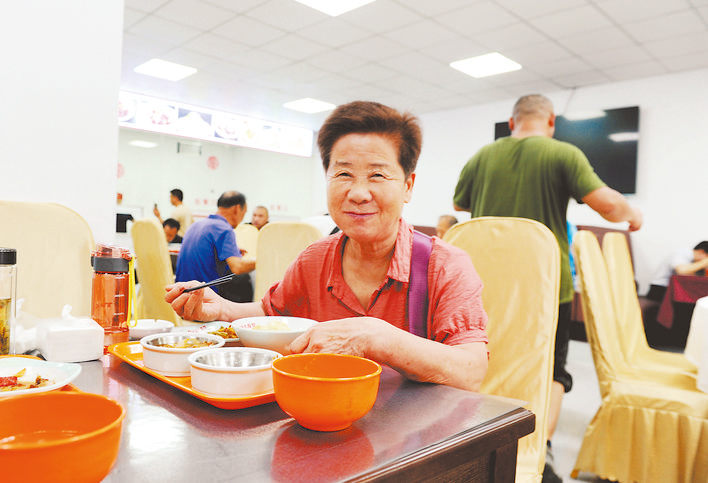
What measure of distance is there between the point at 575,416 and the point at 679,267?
9.78ft

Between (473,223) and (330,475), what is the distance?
1.09 m

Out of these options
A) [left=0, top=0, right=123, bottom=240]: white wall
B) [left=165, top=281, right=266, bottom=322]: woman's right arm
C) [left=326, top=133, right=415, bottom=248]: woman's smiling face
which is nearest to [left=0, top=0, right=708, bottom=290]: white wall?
[left=0, top=0, right=123, bottom=240]: white wall

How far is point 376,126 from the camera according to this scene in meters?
1.25

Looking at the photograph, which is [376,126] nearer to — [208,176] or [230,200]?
[230,200]

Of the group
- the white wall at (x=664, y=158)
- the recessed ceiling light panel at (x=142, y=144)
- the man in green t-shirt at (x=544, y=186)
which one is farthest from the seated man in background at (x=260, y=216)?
the man in green t-shirt at (x=544, y=186)

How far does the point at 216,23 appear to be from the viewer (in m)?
4.70

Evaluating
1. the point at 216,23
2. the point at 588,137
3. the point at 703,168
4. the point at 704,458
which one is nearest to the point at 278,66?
the point at 216,23

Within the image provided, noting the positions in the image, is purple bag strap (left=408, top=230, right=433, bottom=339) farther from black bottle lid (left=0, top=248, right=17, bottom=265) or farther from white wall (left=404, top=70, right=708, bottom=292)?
white wall (left=404, top=70, right=708, bottom=292)

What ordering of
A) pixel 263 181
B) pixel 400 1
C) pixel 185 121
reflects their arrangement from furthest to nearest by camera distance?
pixel 263 181 < pixel 185 121 < pixel 400 1

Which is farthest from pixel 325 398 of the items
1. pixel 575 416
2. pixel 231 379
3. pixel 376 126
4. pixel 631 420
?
pixel 575 416

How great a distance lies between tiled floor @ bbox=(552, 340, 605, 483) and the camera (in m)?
2.39

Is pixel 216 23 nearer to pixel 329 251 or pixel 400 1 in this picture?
pixel 400 1

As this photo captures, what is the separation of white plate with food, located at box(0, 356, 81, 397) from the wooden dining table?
7 centimetres

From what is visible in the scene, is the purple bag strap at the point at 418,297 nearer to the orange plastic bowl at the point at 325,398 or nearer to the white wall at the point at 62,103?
the orange plastic bowl at the point at 325,398
